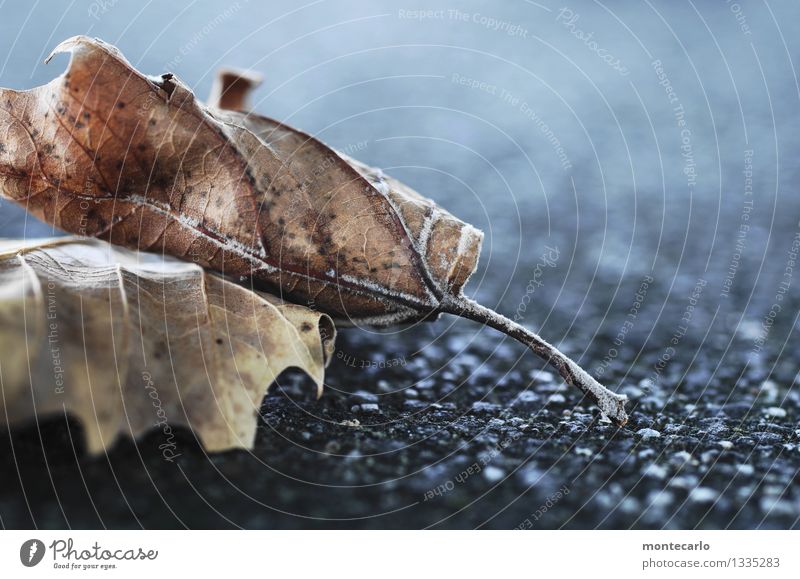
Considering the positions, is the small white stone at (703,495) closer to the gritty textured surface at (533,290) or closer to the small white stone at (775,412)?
the gritty textured surface at (533,290)

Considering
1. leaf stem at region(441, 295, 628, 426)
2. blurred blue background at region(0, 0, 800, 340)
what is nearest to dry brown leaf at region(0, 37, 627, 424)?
leaf stem at region(441, 295, 628, 426)

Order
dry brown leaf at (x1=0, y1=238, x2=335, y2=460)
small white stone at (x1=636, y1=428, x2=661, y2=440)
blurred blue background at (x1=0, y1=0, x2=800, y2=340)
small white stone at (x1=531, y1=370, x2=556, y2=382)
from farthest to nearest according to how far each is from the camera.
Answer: blurred blue background at (x1=0, y1=0, x2=800, y2=340) → small white stone at (x1=531, y1=370, x2=556, y2=382) → small white stone at (x1=636, y1=428, x2=661, y2=440) → dry brown leaf at (x1=0, y1=238, x2=335, y2=460)

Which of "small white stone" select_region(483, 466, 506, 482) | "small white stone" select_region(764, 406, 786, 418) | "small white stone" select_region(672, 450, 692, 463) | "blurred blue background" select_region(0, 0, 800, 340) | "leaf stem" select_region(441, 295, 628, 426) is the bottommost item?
"small white stone" select_region(483, 466, 506, 482)

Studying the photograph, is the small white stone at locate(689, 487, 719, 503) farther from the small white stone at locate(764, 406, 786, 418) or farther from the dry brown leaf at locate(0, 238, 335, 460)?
the dry brown leaf at locate(0, 238, 335, 460)

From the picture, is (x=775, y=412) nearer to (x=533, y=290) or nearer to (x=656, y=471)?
(x=656, y=471)

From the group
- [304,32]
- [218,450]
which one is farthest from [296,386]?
[304,32]
